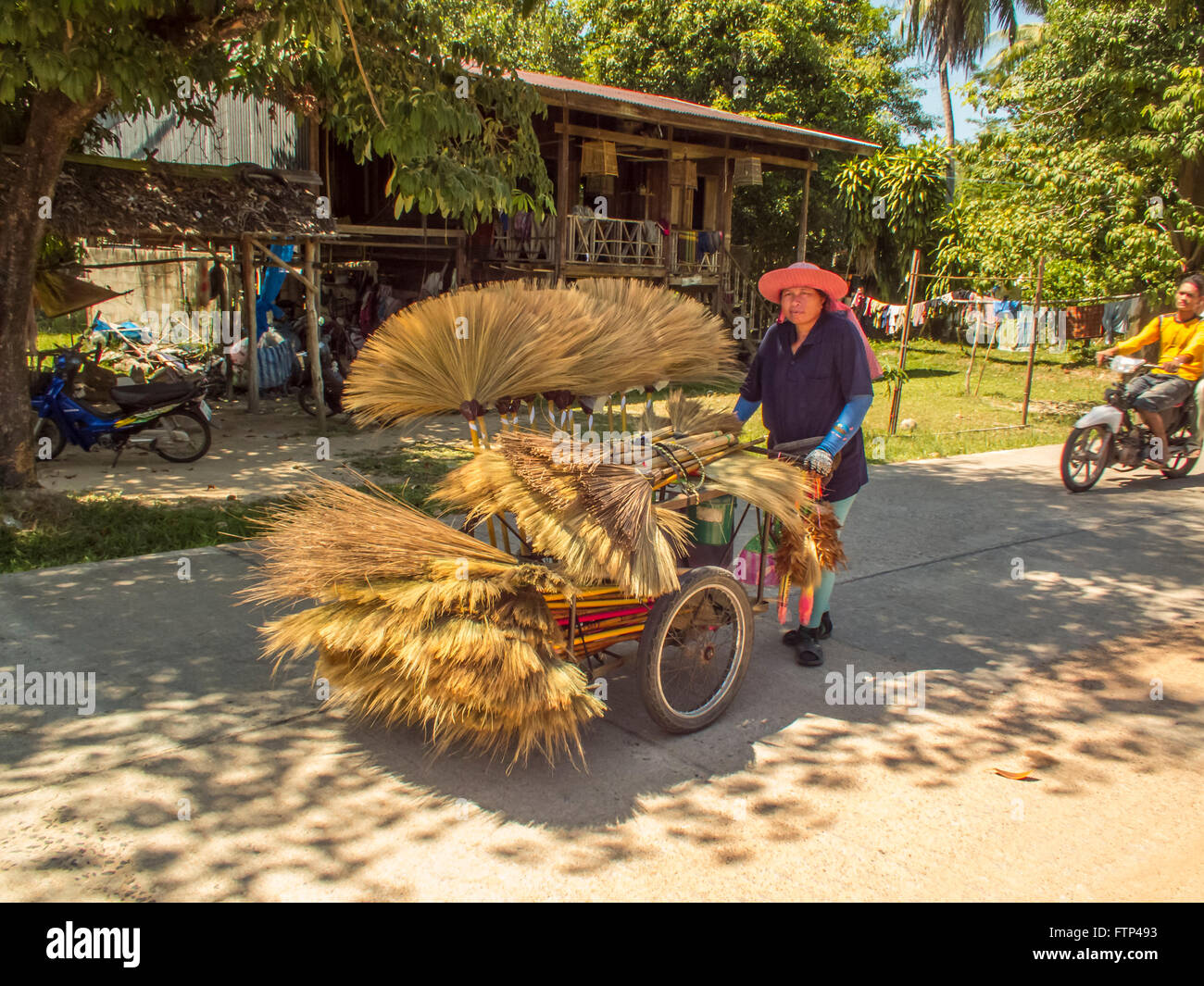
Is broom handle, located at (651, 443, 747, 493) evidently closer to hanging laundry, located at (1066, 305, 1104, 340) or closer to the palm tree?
hanging laundry, located at (1066, 305, 1104, 340)

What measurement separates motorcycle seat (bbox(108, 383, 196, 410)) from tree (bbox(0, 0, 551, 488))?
2062mm

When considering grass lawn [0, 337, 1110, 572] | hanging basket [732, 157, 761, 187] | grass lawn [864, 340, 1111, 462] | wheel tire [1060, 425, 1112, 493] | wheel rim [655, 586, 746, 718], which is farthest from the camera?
hanging basket [732, 157, 761, 187]

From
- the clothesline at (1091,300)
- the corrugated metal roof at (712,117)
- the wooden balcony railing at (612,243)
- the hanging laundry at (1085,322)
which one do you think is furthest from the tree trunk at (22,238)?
the hanging laundry at (1085,322)

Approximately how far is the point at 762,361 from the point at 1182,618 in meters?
2.92

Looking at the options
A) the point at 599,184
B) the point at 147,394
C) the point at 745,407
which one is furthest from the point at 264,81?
the point at 599,184

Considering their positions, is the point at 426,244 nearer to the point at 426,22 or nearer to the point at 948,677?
the point at 426,22

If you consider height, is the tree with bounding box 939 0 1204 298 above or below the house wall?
above

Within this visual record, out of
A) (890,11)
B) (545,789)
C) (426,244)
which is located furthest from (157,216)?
(890,11)

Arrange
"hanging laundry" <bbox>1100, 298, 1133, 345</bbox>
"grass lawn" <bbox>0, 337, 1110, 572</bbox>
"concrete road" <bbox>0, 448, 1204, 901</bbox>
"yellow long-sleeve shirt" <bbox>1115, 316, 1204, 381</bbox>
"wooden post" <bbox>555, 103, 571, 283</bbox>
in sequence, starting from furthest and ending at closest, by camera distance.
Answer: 1. "hanging laundry" <bbox>1100, 298, 1133, 345</bbox>
2. "wooden post" <bbox>555, 103, 571, 283</bbox>
3. "yellow long-sleeve shirt" <bbox>1115, 316, 1204, 381</bbox>
4. "grass lawn" <bbox>0, 337, 1110, 572</bbox>
5. "concrete road" <bbox>0, 448, 1204, 901</bbox>

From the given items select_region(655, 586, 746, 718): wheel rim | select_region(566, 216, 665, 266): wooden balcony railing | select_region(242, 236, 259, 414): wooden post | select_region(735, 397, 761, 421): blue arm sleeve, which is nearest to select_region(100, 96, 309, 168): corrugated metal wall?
select_region(242, 236, 259, 414): wooden post

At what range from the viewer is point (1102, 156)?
1323 cm

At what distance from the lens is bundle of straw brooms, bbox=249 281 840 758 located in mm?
3146

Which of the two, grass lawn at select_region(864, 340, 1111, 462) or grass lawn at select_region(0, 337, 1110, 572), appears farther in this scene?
grass lawn at select_region(864, 340, 1111, 462)

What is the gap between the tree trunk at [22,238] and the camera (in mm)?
6340
